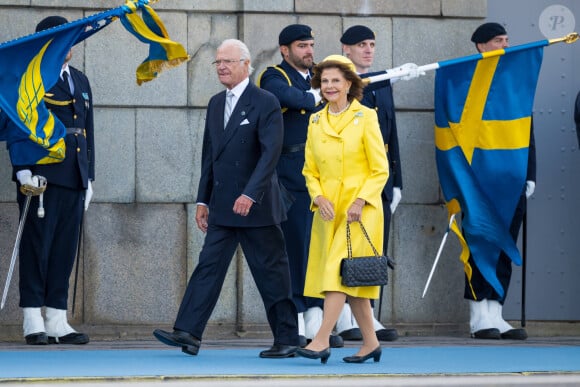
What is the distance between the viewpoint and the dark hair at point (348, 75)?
32.6 ft

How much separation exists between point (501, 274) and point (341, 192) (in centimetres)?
341

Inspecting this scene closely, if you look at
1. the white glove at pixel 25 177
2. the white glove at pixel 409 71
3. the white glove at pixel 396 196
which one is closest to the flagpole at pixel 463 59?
the white glove at pixel 409 71

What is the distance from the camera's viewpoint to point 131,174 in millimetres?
12539

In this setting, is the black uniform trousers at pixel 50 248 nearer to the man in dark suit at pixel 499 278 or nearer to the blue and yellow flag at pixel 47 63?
the blue and yellow flag at pixel 47 63

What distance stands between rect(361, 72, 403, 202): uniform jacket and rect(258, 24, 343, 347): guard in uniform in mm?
777

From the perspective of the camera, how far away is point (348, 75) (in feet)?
32.6

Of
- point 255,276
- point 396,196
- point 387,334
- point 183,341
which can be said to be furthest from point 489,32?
point 183,341

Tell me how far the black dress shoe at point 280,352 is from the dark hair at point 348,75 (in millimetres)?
1718

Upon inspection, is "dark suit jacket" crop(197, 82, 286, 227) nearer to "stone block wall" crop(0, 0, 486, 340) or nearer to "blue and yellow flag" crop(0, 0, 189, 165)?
"blue and yellow flag" crop(0, 0, 189, 165)

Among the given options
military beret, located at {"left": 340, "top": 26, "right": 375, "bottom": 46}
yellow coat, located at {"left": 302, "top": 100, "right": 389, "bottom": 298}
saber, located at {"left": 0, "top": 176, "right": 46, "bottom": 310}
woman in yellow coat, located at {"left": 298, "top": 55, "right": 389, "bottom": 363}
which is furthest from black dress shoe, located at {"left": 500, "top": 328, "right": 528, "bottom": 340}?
saber, located at {"left": 0, "top": 176, "right": 46, "bottom": 310}

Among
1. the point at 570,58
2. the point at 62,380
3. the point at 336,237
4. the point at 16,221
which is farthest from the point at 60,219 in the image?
the point at 570,58

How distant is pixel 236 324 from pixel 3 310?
1.89 metres

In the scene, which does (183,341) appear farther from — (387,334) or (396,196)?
(396,196)

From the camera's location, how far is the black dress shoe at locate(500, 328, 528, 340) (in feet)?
41.5
